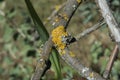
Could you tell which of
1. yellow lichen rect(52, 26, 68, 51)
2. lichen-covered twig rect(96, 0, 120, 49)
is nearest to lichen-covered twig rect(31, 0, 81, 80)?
yellow lichen rect(52, 26, 68, 51)

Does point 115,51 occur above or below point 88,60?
below

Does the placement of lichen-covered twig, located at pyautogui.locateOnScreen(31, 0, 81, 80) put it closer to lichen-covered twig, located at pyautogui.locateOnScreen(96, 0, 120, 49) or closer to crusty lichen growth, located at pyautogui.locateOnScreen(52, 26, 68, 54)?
crusty lichen growth, located at pyautogui.locateOnScreen(52, 26, 68, 54)

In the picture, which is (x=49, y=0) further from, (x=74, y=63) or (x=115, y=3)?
(x=74, y=63)

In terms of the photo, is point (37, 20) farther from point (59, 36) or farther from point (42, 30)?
point (59, 36)

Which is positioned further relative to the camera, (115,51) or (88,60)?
(88,60)

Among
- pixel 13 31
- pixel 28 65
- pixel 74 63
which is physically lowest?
pixel 74 63

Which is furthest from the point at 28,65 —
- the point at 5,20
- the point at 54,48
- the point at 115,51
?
the point at 54,48

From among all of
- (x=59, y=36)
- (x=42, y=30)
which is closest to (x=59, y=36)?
(x=59, y=36)
